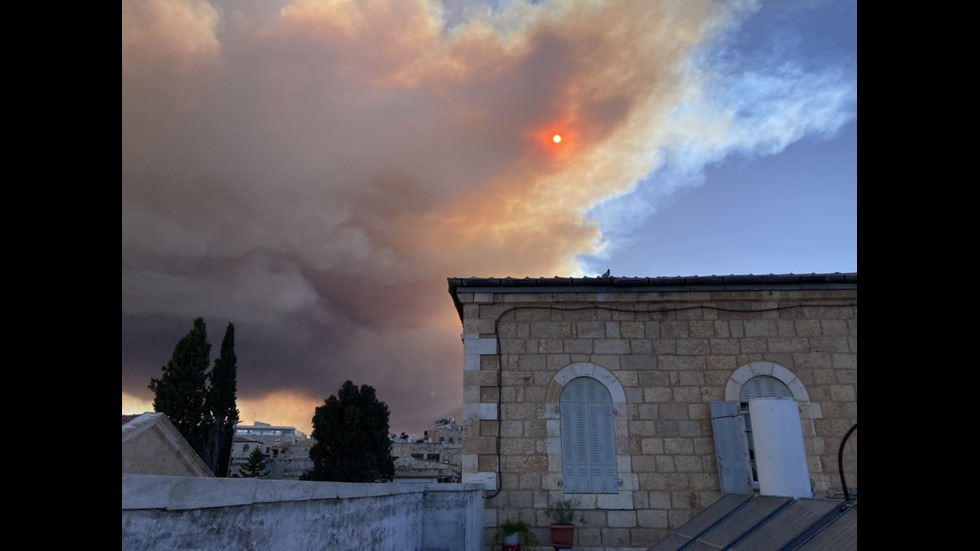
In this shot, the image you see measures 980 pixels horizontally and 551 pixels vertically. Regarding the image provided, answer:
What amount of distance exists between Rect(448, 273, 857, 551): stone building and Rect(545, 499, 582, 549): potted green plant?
0.10 metres

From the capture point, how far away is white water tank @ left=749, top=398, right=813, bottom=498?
4.44m

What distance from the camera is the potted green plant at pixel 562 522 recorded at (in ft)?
29.2

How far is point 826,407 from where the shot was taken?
9805 millimetres

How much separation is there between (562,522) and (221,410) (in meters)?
29.5

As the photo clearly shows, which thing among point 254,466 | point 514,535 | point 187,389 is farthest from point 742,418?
point 254,466

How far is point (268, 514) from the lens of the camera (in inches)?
124

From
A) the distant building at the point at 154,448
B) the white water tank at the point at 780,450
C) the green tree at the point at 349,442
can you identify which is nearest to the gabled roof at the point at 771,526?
the white water tank at the point at 780,450

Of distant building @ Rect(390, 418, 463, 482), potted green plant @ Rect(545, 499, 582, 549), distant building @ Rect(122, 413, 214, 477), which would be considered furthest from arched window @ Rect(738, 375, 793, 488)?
distant building @ Rect(390, 418, 463, 482)

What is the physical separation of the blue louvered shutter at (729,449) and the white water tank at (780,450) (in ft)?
16.3

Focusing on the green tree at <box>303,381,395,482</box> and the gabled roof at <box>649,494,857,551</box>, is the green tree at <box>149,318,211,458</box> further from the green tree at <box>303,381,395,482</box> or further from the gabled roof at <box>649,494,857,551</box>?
the gabled roof at <box>649,494,857,551</box>
